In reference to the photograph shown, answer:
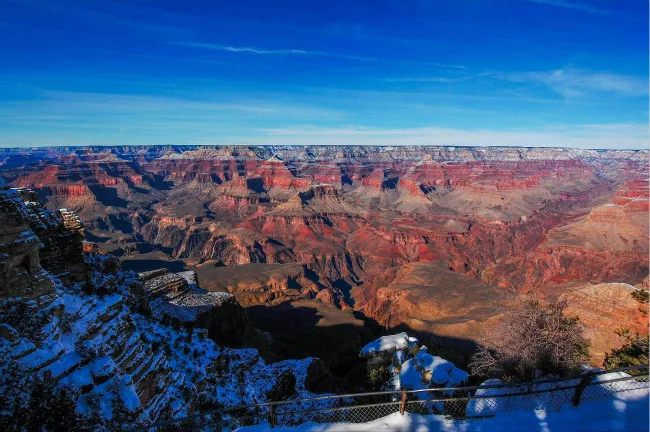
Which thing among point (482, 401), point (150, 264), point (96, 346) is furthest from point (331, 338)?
point (150, 264)

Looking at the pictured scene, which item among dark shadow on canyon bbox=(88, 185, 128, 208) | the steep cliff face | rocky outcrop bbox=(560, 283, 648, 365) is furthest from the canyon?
the steep cliff face

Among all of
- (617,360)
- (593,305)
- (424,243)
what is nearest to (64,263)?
(617,360)

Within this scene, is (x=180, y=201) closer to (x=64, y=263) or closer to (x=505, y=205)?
(x=505, y=205)

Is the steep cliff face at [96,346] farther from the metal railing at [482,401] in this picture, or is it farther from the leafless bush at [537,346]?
the leafless bush at [537,346]

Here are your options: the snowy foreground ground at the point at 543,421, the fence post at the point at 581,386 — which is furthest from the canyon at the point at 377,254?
the fence post at the point at 581,386

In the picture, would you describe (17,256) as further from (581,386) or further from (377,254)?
Answer: (377,254)

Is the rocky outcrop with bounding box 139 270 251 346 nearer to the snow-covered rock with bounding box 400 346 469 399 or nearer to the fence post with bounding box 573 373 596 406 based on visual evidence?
the snow-covered rock with bounding box 400 346 469 399

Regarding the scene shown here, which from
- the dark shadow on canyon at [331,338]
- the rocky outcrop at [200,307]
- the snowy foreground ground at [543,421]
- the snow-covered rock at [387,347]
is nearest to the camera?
the snowy foreground ground at [543,421]
